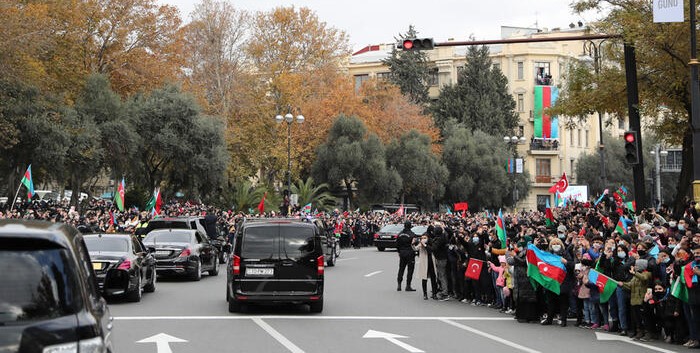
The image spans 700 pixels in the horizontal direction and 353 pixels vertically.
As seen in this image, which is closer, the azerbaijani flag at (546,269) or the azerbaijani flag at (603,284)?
the azerbaijani flag at (603,284)

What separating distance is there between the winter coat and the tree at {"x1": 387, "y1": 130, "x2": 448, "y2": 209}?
57.3 m

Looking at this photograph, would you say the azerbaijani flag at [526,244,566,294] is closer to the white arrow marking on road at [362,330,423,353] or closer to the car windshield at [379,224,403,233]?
the white arrow marking on road at [362,330,423,353]

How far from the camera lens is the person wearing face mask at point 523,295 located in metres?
17.7

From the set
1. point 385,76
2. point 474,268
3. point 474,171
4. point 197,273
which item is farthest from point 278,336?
point 385,76

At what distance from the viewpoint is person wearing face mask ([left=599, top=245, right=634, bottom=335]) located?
1589 cm

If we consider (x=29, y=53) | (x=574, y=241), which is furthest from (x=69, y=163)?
(x=574, y=241)

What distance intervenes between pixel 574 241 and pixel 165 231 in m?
12.2

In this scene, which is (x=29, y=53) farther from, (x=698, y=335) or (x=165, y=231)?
(x=698, y=335)

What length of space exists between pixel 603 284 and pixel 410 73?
266ft

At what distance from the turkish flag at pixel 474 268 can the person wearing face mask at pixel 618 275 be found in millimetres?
4657

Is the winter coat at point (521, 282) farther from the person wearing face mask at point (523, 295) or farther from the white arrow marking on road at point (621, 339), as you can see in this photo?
the white arrow marking on road at point (621, 339)

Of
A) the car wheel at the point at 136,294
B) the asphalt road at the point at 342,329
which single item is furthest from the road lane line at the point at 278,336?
the car wheel at the point at 136,294

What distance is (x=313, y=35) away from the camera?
73.4 meters

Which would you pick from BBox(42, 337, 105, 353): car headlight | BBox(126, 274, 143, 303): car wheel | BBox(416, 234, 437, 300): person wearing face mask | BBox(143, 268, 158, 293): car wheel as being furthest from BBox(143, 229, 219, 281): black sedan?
BBox(42, 337, 105, 353): car headlight
